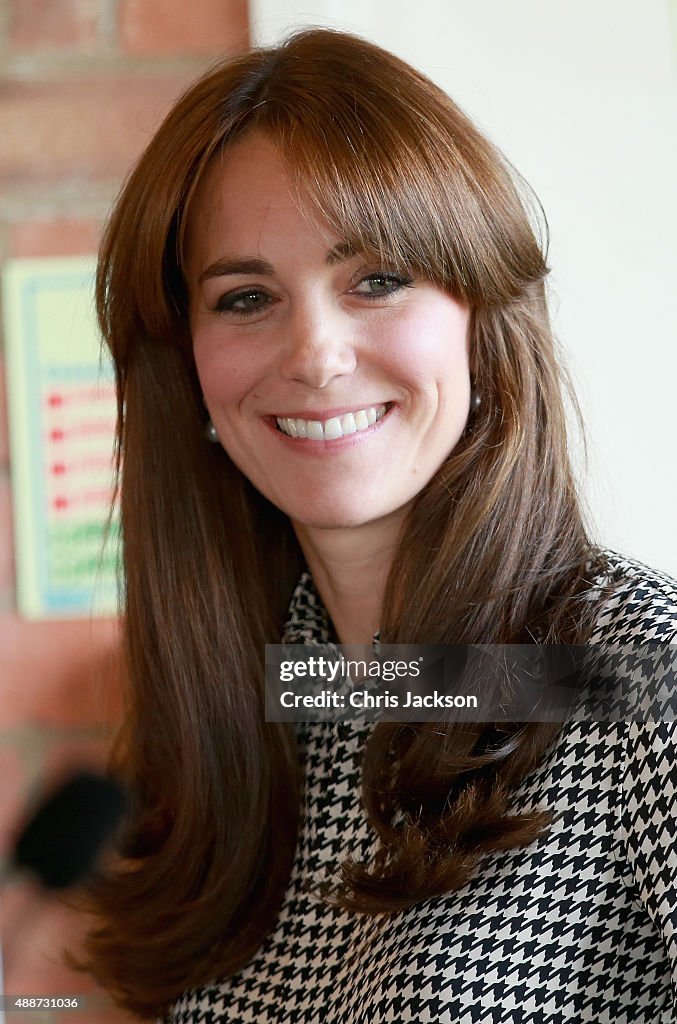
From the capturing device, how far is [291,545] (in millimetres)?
785

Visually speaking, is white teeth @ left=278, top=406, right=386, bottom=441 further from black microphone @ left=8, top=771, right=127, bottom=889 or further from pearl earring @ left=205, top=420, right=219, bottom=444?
black microphone @ left=8, top=771, right=127, bottom=889

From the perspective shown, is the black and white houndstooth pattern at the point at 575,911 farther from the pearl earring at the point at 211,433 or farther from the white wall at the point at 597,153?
the pearl earring at the point at 211,433

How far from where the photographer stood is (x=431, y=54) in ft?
2.37

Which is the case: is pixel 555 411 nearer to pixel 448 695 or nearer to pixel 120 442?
pixel 448 695

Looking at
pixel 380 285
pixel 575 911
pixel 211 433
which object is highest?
pixel 380 285

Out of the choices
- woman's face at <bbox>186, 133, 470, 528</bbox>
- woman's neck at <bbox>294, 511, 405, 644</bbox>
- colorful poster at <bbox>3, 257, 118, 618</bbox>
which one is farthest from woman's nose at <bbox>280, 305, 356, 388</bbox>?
colorful poster at <bbox>3, 257, 118, 618</bbox>

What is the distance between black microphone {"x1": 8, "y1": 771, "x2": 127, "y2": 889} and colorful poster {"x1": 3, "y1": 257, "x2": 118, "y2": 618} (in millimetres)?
188

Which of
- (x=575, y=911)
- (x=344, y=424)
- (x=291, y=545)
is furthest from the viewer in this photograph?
(x=291, y=545)

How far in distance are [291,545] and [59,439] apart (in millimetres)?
185

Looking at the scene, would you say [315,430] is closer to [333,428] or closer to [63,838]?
[333,428]

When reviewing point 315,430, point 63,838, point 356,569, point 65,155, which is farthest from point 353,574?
point 65,155

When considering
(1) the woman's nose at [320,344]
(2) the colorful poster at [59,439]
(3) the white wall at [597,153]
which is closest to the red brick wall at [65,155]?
(2) the colorful poster at [59,439]

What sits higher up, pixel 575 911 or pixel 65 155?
pixel 65 155

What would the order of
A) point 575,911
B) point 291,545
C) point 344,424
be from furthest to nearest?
point 291,545
point 344,424
point 575,911
